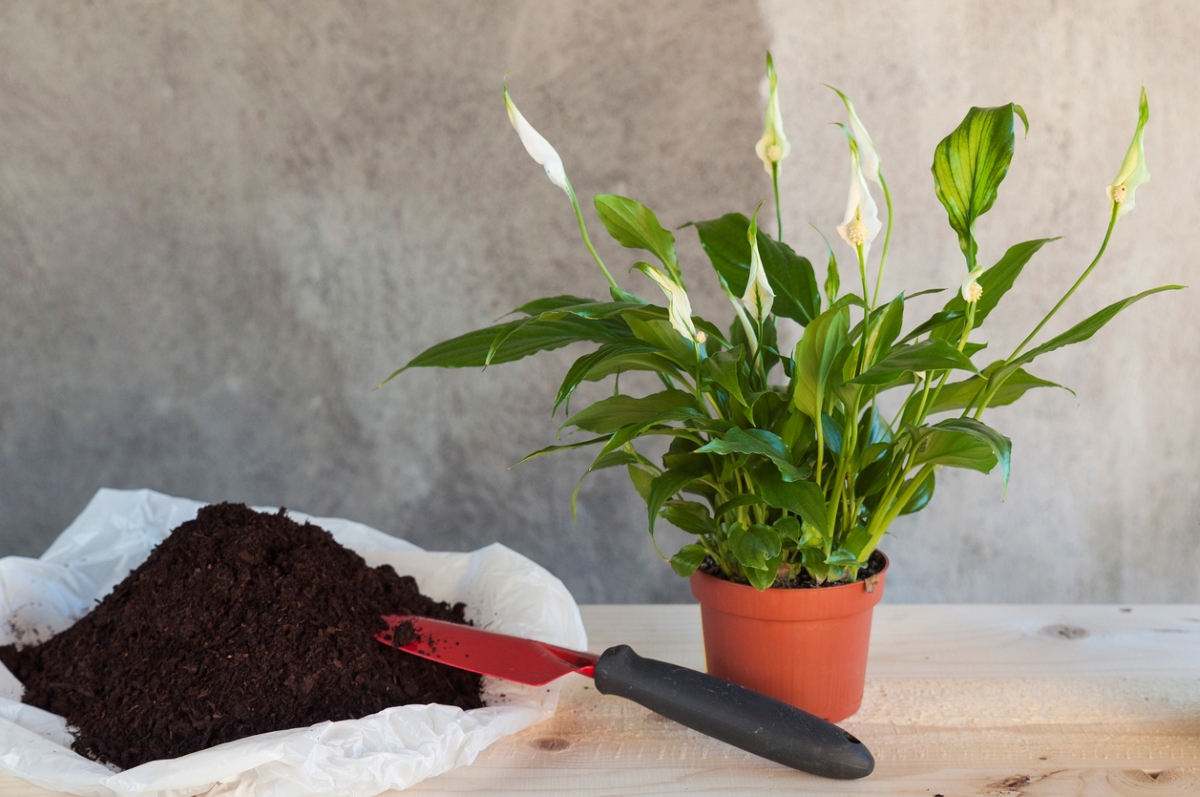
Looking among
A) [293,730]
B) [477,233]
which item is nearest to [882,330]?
[293,730]

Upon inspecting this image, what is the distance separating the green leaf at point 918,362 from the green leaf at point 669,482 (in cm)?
16

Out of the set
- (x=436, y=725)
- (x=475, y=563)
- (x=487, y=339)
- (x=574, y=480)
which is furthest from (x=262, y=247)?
(x=436, y=725)

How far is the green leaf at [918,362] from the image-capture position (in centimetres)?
55

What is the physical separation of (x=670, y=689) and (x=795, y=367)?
10.2 inches

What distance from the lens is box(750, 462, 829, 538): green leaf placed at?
0.60 metres

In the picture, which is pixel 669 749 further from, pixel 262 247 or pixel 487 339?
pixel 262 247

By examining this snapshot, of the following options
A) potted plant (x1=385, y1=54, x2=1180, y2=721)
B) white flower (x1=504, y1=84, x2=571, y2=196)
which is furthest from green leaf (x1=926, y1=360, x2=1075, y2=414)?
white flower (x1=504, y1=84, x2=571, y2=196)

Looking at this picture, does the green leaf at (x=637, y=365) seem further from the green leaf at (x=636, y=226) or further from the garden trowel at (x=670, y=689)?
the garden trowel at (x=670, y=689)

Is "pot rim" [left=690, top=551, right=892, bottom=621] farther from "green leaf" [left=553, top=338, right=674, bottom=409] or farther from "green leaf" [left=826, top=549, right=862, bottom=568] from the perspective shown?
"green leaf" [left=553, top=338, right=674, bottom=409]

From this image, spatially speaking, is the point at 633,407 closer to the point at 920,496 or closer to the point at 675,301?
the point at 675,301

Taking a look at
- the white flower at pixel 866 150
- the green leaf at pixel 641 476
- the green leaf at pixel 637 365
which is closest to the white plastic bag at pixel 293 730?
the green leaf at pixel 641 476

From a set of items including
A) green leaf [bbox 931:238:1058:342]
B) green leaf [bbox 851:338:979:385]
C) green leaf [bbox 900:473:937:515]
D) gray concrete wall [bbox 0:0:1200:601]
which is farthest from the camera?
gray concrete wall [bbox 0:0:1200:601]

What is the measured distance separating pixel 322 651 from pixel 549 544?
85 centimetres

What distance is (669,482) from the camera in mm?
661
